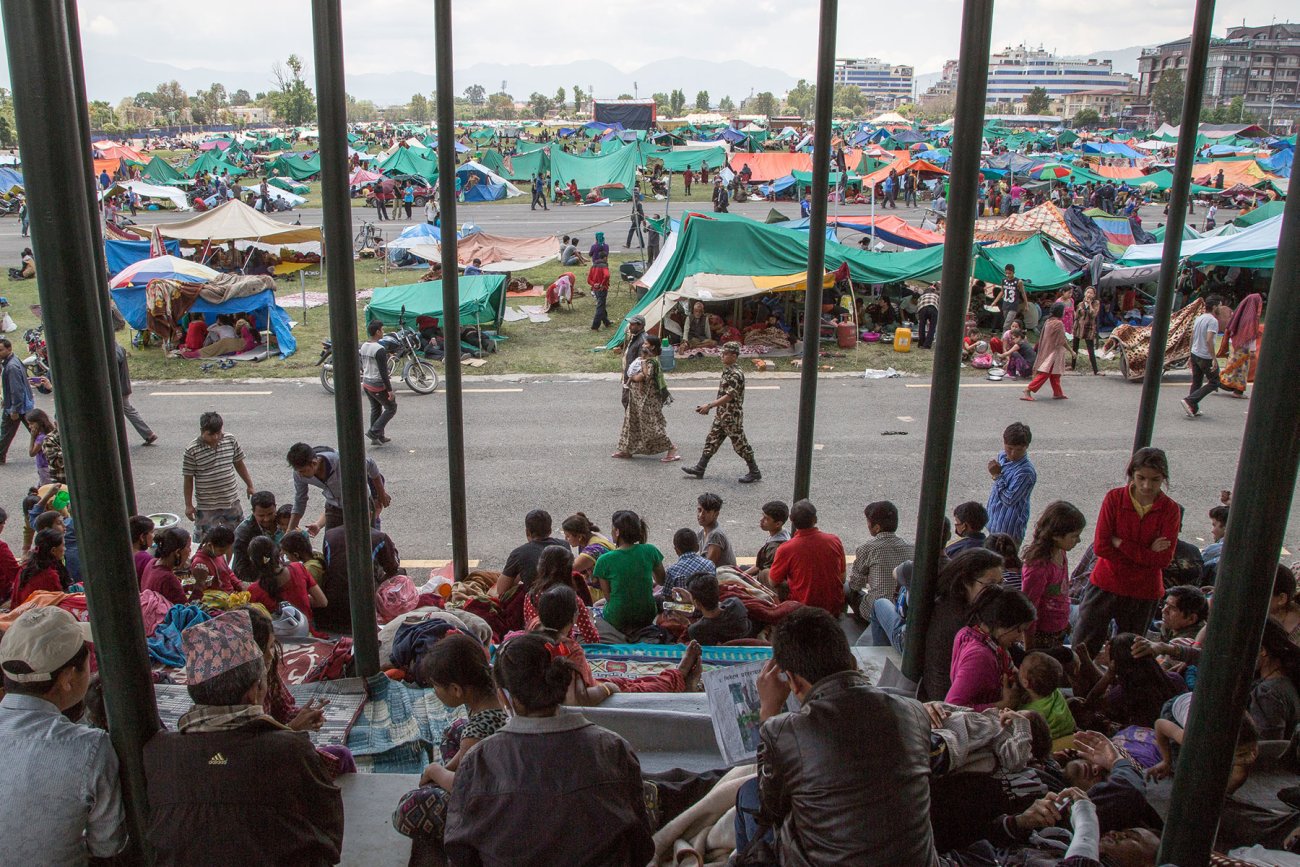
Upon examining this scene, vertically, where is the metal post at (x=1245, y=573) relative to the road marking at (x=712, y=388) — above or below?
above

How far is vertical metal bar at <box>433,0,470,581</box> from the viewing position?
6332mm

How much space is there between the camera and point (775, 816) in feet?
9.46

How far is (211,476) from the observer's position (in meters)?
8.47

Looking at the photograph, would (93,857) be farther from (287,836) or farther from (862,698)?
(862,698)

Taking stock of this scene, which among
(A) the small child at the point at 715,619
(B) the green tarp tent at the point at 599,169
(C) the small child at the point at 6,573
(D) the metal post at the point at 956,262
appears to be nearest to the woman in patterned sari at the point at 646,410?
(A) the small child at the point at 715,619

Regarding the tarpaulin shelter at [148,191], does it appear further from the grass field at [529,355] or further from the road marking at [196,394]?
the road marking at [196,394]

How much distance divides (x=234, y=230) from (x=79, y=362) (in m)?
19.2

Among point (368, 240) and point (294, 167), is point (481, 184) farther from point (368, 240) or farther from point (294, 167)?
point (368, 240)

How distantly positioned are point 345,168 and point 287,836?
2948 mm

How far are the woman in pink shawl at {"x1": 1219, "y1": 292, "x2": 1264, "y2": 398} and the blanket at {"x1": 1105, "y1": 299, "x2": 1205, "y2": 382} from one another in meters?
1.13

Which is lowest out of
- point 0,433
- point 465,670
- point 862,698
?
point 0,433

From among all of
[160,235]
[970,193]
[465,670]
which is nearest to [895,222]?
[160,235]

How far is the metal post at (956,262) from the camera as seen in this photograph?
13.6 feet

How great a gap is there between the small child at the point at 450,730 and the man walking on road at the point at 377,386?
9075 millimetres
